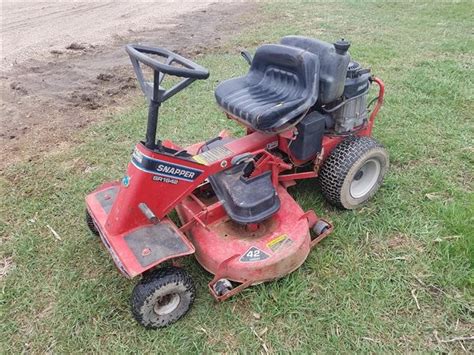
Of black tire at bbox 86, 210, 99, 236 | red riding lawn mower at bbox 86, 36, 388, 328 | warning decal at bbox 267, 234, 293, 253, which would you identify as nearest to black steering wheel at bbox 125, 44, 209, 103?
red riding lawn mower at bbox 86, 36, 388, 328

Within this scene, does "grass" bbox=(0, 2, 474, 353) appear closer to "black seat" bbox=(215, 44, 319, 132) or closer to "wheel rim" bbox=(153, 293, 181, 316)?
"wheel rim" bbox=(153, 293, 181, 316)

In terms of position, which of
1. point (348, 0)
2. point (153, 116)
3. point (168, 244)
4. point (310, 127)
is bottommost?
point (348, 0)

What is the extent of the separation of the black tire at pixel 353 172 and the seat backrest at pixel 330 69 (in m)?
0.41

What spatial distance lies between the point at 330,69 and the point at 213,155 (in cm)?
92

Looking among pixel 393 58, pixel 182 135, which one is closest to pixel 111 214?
pixel 182 135

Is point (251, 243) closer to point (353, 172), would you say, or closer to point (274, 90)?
point (353, 172)

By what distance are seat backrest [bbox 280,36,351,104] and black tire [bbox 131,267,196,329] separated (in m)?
1.45

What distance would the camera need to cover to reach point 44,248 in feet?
9.81

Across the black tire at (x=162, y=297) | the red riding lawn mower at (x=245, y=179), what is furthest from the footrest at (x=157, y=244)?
the black tire at (x=162, y=297)

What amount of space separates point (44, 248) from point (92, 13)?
806 cm

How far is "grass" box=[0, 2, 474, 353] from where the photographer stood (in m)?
2.38

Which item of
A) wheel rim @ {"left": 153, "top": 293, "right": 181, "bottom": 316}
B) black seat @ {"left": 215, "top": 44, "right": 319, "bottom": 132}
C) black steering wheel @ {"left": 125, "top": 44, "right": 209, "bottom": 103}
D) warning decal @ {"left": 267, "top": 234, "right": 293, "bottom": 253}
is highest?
black steering wheel @ {"left": 125, "top": 44, "right": 209, "bottom": 103}

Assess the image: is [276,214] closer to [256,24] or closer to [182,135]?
[182,135]

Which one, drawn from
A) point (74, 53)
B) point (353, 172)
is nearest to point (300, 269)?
point (353, 172)
